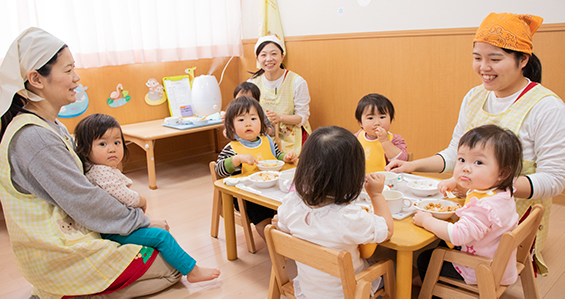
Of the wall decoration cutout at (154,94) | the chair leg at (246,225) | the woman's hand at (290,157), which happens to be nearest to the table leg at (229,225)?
the chair leg at (246,225)

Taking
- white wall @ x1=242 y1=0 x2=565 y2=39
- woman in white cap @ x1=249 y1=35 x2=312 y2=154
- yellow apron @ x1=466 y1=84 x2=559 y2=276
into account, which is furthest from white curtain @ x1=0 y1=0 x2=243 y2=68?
yellow apron @ x1=466 y1=84 x2=559 y2=276

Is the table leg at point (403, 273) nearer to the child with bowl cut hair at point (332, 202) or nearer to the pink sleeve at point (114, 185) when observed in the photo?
the child with bowl cut hair at point (332, 202)

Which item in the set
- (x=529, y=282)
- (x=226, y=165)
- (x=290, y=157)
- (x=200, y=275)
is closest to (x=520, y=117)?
(x=529, y=282)

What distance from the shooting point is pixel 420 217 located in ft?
5.07

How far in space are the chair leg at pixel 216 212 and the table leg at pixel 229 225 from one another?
288mm

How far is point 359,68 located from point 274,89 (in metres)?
0.80

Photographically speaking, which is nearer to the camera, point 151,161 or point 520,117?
point 520,117

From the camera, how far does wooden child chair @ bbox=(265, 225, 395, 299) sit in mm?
1323

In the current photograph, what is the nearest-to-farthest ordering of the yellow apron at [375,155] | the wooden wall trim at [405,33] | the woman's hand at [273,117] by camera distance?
the yellow apron at [375,155] → the wooden wall trim at [405,33] → the woman's hand at [273,117]

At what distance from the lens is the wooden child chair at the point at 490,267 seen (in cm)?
144

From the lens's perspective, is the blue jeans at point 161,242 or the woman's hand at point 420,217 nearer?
the woman's hand at point 420,217

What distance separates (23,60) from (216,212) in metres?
1.35

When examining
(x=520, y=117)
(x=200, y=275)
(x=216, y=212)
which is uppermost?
(x=520, y=117)

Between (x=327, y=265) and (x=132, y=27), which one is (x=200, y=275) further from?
(x=132, y=27)
